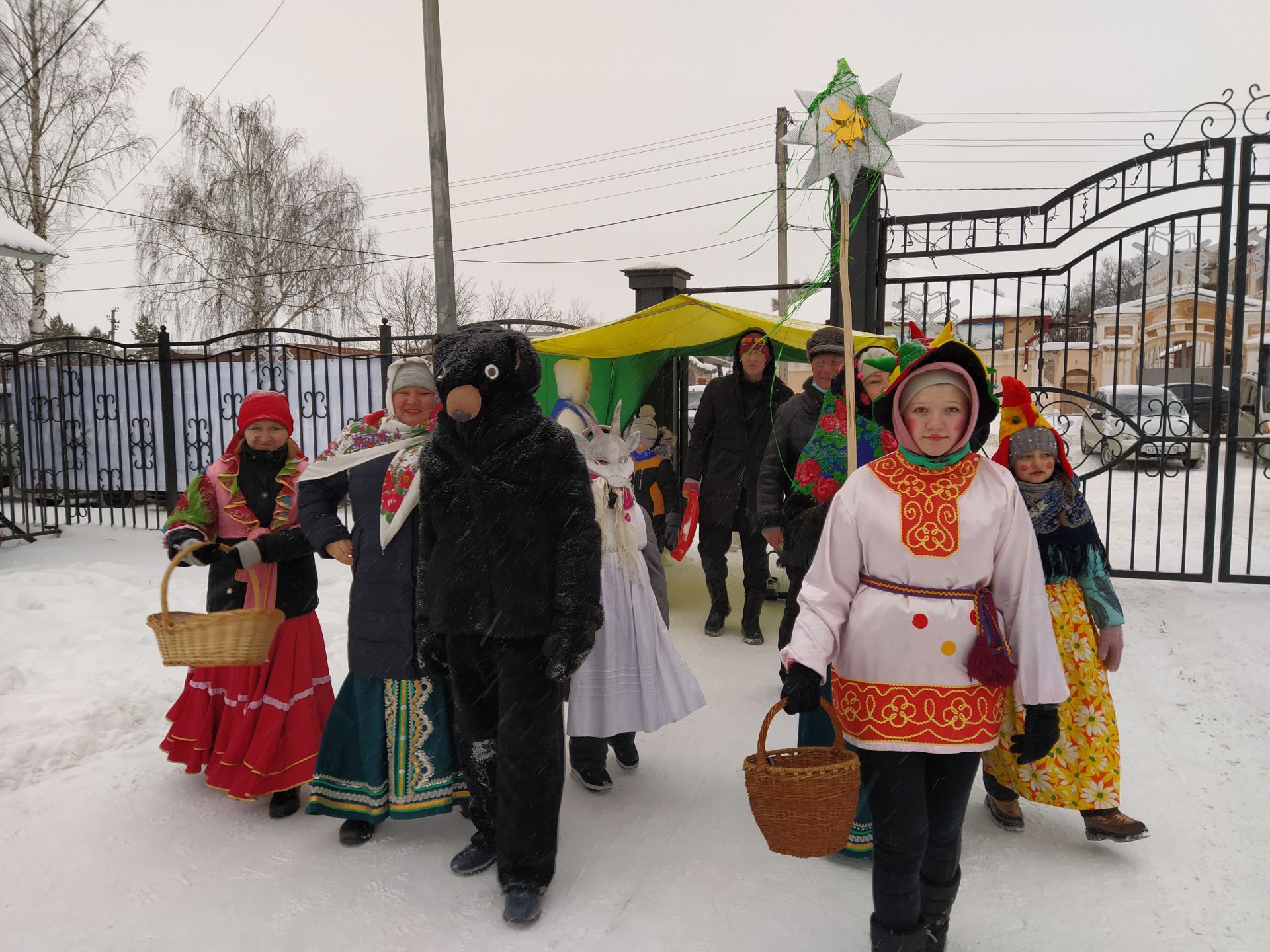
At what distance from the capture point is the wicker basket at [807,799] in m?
2.23

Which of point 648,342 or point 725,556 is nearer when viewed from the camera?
point 725,556

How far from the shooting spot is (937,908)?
2465 millimetres

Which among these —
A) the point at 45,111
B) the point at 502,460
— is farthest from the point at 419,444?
the point at 45,111

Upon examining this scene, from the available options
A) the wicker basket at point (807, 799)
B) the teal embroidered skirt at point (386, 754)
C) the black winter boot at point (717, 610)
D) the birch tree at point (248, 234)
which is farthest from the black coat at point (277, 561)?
the birch tree at point (248, 234)

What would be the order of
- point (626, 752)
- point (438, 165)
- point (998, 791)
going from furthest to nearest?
1. point (438, 165)
2. point (626, 752)
3. point (998, 791)

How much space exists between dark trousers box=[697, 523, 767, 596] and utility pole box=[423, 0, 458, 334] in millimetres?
4907

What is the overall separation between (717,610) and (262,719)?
3359 millimetres

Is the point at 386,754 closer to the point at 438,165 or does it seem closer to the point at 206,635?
the point at 206,635

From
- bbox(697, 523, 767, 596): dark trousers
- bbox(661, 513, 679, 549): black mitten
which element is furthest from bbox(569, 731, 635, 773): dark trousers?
bbox(661, 513, 679, 549): black mitten

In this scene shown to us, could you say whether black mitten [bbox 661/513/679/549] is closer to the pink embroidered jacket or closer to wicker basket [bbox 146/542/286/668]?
wicker basket [bbox 146/542/286/668]

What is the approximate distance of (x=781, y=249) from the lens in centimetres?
1747

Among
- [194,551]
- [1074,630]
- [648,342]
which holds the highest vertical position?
[648,342]

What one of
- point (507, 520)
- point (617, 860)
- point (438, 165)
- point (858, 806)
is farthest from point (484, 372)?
point (438, 165)

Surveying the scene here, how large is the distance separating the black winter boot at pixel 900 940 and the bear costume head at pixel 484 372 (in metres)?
1.81
